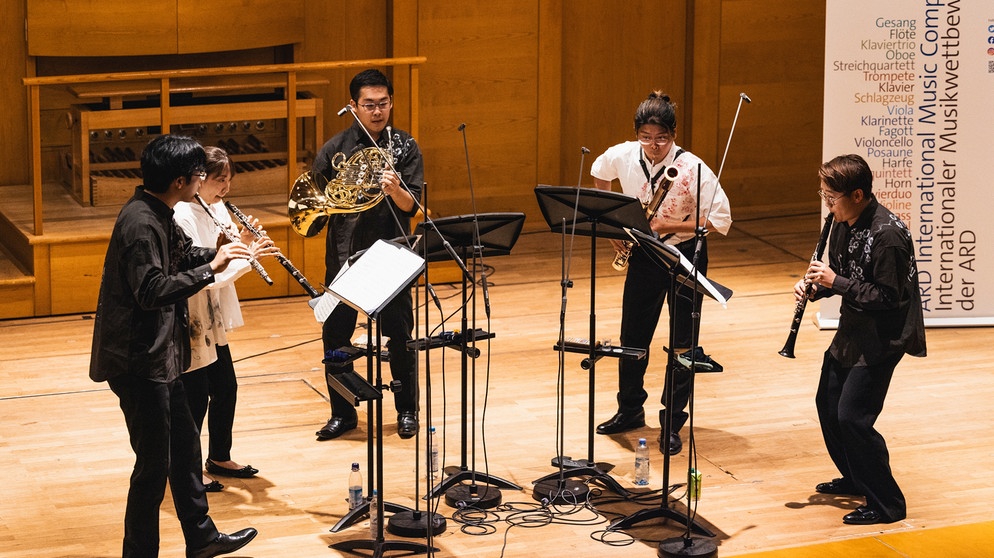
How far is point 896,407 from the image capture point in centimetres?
673

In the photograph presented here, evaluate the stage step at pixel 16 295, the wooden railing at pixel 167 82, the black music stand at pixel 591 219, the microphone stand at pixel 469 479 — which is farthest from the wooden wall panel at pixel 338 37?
the black music stand at pixel 591 219

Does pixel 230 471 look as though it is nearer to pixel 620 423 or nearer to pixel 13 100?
pixel 620 423

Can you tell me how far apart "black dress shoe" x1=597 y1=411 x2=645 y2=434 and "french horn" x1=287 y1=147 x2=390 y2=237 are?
140 cm

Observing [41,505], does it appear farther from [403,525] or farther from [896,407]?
[896,407]

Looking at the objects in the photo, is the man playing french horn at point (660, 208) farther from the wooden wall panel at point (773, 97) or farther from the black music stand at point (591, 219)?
the wooden wall panel at point (773, 97)

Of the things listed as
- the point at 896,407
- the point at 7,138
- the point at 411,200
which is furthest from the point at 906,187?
the point at 7,138

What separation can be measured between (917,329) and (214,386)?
2.68 meters

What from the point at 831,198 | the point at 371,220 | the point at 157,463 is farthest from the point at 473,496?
the point at 831,198

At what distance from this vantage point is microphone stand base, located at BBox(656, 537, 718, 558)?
5121 mm

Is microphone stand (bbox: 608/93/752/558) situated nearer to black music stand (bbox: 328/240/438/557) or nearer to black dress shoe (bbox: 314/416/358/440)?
black music stand (bbox: 328/240/438/557)

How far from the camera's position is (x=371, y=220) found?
20.6ft

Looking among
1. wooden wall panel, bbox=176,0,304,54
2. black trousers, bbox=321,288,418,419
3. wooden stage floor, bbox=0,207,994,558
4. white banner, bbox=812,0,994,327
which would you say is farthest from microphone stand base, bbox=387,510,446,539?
wooden wall panel, bbox=176,0,304,54

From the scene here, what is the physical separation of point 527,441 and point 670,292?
1.21 m

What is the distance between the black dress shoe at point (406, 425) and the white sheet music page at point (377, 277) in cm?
152
